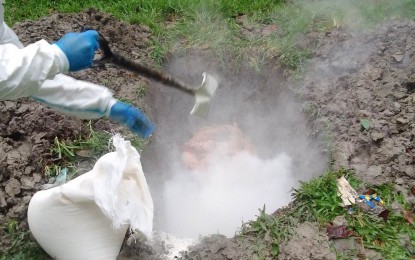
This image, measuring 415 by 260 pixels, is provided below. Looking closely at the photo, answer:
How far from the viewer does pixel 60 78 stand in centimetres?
299

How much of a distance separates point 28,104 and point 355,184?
7.88 feet

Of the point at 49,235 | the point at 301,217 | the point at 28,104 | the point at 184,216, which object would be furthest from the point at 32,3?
the point at 301,217

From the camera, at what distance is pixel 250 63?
4.30 metres

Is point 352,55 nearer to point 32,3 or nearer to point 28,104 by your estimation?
point 28,104

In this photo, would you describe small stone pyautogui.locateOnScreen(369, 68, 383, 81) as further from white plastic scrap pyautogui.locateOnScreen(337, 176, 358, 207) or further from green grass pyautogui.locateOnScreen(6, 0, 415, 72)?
white plastic scrap pyautogui.locateOnScreen(337, 176, 358, 207)

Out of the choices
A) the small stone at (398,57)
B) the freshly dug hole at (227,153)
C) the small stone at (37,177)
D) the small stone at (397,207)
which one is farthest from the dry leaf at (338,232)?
the small stone at (37,177)

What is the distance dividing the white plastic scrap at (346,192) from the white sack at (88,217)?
3.90ft

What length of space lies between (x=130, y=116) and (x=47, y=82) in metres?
0.53

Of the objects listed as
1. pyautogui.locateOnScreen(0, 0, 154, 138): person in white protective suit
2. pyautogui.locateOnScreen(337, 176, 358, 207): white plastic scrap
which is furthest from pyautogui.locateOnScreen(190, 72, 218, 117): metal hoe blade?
pyautogui.locateOnScreen(337, 176, 358, 207): white plastic scrap

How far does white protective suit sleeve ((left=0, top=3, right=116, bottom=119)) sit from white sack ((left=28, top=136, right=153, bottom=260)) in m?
0.40

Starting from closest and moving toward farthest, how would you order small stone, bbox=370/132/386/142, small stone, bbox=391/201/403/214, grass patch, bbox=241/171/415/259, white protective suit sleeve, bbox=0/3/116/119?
white protective suit sleeve, bbox=0/3/116/119, grass patch, bbox=241/171/415/259, small stone, bbox=391/201/403/214, small stone, bbox=370/132/386/142

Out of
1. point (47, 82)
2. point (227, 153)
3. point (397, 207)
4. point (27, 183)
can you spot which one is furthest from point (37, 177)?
point (397, 207)

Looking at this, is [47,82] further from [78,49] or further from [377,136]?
[377,136]

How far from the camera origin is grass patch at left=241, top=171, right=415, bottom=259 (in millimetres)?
2777
